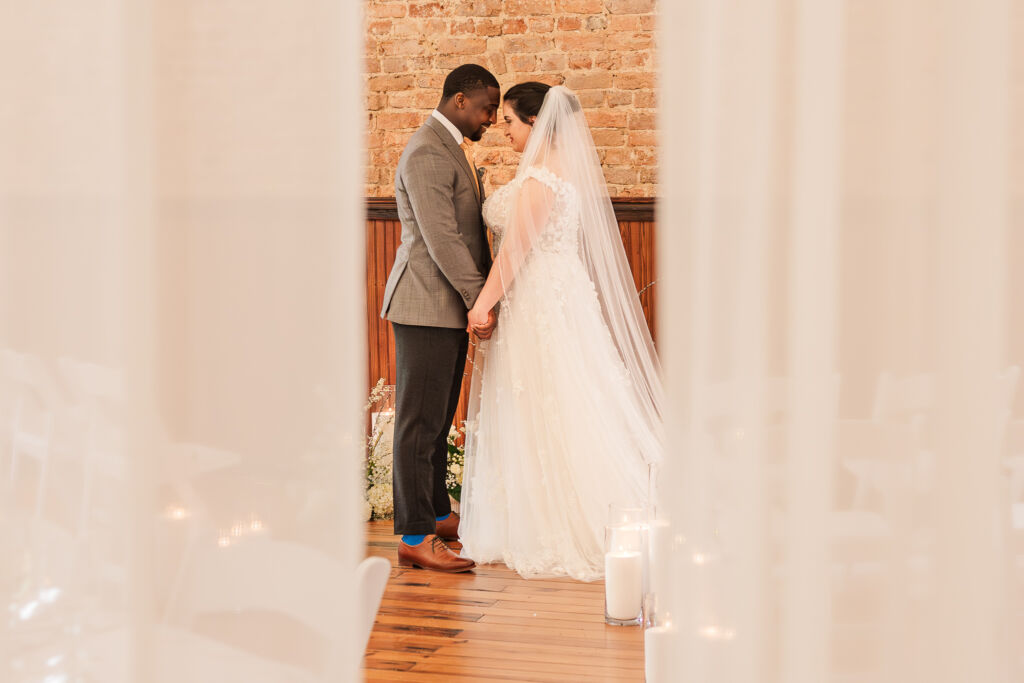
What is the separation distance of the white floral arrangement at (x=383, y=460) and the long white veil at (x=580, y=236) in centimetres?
69

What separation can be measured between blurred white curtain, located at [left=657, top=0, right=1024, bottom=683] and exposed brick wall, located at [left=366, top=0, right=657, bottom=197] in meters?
3.50

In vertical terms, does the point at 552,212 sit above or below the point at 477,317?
above

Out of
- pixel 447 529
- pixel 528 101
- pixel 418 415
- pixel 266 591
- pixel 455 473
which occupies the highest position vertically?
pixel 528 101

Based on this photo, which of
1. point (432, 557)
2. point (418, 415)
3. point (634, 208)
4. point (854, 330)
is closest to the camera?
point (854, 330)

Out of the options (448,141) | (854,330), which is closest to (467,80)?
(448,141)

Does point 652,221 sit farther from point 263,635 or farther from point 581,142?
point 263,635

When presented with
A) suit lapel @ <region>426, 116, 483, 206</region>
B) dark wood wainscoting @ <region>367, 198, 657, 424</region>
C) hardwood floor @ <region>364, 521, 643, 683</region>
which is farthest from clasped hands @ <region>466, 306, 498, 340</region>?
dark wood wainscoting @ <region>367, 198, 657, 424</region>

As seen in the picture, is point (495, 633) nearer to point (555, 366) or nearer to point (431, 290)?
point (555, 366)

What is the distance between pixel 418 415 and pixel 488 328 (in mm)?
389

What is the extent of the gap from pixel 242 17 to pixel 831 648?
0.78m

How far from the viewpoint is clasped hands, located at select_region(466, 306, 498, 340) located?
3.24 meters

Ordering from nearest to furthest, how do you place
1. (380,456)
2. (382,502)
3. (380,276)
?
(382,502) → (380,456) → (380,276)

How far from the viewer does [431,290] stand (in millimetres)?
3227

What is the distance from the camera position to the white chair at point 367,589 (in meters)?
0.88
